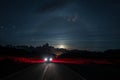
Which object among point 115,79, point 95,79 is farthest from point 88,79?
point 115,79

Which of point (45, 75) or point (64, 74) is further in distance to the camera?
point (64, 74)

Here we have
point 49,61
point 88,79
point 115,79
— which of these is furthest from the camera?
point 49,61

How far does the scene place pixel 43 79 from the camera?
64.8 ft

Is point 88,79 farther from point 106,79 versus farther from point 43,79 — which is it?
point 43,79

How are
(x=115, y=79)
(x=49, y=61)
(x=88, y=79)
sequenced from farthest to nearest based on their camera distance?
(x=49, y=61) → (x=88, y=79) → (x=115, y=79)

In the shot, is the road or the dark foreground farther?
the dark foreground

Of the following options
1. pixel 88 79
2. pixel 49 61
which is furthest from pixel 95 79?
pixel 49 61

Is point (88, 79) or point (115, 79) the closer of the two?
point (115, 79)

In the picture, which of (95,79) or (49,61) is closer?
(95,79)

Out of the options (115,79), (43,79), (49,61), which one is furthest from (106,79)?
(49,61)

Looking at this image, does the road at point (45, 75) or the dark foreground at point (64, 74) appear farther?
the dark foreground at point (64, 74)

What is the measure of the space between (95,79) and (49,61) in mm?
51334

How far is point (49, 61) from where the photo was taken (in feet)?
233

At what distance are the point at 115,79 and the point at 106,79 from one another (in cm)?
77
